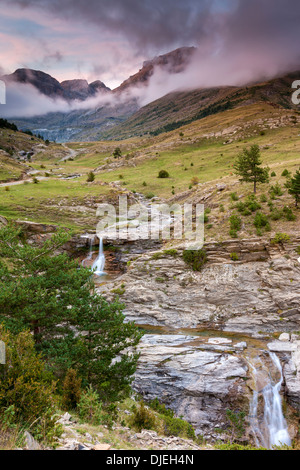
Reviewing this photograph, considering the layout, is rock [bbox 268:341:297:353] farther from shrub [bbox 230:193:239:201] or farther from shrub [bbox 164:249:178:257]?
shrub [bbox 230:193:239:201]

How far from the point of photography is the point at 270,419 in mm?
14539

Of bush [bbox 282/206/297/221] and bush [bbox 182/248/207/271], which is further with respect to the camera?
bush [bbox 282/206/297/221]

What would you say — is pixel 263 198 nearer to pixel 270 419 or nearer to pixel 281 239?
pixel 281 239

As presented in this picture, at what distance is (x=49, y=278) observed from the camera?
15102 millimetres

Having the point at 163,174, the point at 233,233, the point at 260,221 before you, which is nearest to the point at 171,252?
the point at 233,233

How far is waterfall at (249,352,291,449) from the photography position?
13766mm

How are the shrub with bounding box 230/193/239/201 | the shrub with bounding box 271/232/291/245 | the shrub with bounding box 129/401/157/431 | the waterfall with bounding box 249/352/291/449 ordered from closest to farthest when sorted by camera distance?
the shrub with bounding box 129/401/157/431
the waterfall with bounding box 249/352/291/449
the shrub with bounding box 271/232/291/245
the shrub with bounding box 230/193/239/201

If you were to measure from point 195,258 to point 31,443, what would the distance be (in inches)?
849

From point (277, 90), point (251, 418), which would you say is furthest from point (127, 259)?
point (277, 90)

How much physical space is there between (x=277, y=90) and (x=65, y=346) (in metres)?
241

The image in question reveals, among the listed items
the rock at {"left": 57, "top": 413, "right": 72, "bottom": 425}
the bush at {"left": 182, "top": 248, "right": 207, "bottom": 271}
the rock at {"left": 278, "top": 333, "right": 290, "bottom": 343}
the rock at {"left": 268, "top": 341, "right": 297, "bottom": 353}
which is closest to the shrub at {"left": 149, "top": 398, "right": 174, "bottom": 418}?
the rock at {"left": 57, "top": 413, "right": 72, "bottom": 425}

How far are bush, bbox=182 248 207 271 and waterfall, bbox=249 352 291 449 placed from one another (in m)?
11.7

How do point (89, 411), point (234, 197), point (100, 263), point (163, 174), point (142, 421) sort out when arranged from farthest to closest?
point (163, 174) < point (234, 197) < point (100, 263) < point (142, 421) < point (89, 411)

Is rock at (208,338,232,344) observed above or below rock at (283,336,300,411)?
above
